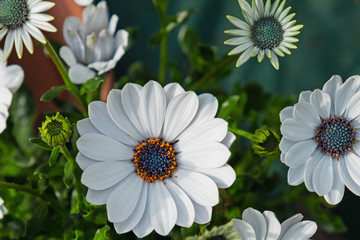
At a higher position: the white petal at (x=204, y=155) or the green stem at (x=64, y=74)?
the green stem at (x=64, y=74)

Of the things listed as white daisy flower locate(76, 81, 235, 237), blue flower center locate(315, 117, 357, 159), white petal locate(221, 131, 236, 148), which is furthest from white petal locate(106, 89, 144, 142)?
blue flower center locate(315, 117, 357, 159)

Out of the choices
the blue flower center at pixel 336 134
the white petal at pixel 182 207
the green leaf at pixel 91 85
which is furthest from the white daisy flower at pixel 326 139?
the green leaf at pixel 91 85

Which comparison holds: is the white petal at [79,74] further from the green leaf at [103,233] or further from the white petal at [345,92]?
the white petal at [345,92]

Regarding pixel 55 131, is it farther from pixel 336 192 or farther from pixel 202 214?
pixel 336 192

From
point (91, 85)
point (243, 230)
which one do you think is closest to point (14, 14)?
point (91, 85)

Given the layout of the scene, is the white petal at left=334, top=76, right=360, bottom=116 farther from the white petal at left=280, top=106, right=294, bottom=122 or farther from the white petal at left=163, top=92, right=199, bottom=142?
the white petal at left=163, top=92, right=199, bottom=142

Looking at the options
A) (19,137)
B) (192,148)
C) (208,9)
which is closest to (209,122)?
(192,148)

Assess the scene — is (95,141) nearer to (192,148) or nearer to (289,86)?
(192,148)
